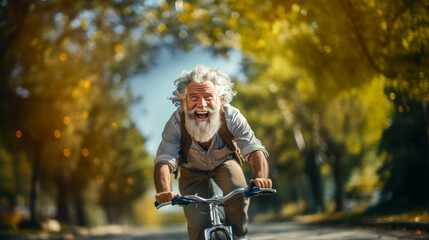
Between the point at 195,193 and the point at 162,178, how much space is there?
581 mm

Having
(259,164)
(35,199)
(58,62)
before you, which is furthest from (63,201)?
(259,164)

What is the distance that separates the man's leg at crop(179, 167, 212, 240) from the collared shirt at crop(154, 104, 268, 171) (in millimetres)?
85

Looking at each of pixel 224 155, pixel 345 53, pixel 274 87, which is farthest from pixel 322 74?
pixel 274 87

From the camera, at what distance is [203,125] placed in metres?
4.11

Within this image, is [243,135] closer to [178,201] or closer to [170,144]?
[170,144]

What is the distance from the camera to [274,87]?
2381 cm

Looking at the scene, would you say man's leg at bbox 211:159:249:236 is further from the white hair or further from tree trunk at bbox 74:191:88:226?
tree trunk at bbox 74:191:88:226

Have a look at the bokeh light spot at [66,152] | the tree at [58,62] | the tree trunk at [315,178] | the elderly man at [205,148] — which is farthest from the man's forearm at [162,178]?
the tree trunk at [315,178]

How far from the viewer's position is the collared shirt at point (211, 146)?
4.00 meters

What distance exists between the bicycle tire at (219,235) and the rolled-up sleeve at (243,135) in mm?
722

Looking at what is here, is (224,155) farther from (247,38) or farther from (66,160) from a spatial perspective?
(66,160)

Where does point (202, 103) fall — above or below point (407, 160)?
below

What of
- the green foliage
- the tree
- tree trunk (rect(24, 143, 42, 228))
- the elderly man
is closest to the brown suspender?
the elderly man

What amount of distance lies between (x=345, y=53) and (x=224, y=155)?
25.7 feet
